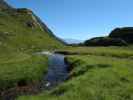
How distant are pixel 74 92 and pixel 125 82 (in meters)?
8.16

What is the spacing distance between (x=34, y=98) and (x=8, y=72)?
21.9 m

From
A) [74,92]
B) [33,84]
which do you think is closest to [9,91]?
Answer: [33,84]

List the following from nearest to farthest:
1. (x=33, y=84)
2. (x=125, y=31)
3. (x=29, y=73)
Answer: (x=33, y=84) → (x=29, y=73) → (x=125, y=31)

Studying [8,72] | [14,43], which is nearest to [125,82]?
[8,72]

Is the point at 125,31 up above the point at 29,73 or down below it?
above

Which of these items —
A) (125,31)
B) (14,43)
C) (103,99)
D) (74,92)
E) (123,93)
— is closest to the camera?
(103,99)

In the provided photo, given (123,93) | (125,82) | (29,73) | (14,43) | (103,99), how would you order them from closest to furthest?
(103,99), (123,93), (125,82), (29,73), (14,43)

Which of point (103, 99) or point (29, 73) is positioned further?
point (29, 73)

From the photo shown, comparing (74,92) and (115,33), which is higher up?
(115,33)

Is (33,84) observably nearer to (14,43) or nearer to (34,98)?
(34,98)

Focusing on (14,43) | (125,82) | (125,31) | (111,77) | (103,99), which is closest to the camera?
(103,99)

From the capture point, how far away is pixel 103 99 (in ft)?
86.7

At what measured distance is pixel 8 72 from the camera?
167 feet

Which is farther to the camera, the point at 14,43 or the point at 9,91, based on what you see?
the point at 14,43
